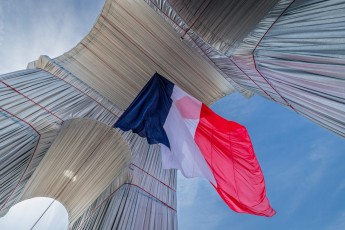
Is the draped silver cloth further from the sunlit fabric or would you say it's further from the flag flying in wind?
the flag flying in wind

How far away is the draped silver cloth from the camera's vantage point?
2107mm

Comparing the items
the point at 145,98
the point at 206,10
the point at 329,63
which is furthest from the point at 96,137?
the point at 329,63

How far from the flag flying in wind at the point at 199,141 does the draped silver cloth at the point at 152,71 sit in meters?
0.68

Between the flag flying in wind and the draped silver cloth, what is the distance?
26.7 inches

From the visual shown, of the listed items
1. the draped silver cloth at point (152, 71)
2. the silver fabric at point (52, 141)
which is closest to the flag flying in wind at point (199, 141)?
the draped silver cloth at point (152, 71)

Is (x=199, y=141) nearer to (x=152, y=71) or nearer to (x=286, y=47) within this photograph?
(x=286, y=47)

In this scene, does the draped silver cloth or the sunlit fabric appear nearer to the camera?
the sunlit fabric

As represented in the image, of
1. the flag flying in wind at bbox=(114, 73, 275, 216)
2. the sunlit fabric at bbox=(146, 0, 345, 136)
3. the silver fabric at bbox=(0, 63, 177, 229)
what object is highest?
the sunlit fabric at bbox=(146, 0, 345, 136)

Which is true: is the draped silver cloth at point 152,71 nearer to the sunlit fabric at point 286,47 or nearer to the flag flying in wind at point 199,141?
the sunlit fabric at point 286,47

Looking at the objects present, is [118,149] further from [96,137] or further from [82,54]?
[82,54]

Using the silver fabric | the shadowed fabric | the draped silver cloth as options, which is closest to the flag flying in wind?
the draped silver cloth

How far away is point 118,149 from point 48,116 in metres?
1.54

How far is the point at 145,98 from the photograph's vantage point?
3.53 m

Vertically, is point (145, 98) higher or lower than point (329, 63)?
lower
